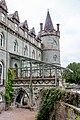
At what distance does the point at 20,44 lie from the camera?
28.6 metres

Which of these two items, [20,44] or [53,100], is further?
[20,44]

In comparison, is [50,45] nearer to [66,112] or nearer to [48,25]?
[48,25]

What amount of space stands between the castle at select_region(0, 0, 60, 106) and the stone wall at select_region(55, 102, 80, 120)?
1351 centimetres

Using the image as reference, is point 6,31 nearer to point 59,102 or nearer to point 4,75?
point 4,75

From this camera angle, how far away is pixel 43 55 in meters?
39.3

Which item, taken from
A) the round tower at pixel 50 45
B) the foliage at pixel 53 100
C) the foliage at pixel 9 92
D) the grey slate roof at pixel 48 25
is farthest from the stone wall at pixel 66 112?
the grey slate roof at pixel 48 25

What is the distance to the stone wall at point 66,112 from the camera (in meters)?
7.52

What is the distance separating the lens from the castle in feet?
78.4

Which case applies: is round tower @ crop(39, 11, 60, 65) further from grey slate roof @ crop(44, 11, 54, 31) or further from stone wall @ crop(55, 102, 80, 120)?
stone wall @ crop(55, 102, 80, 120)

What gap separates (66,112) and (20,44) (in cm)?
2065

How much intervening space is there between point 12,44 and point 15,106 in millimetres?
8528

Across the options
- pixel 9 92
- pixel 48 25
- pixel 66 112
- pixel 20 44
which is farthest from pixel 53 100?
pixel 48 25

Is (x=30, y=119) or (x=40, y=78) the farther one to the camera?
(x=40, y=78)

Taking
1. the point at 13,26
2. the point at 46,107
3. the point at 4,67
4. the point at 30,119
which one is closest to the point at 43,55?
the point at 13,26
